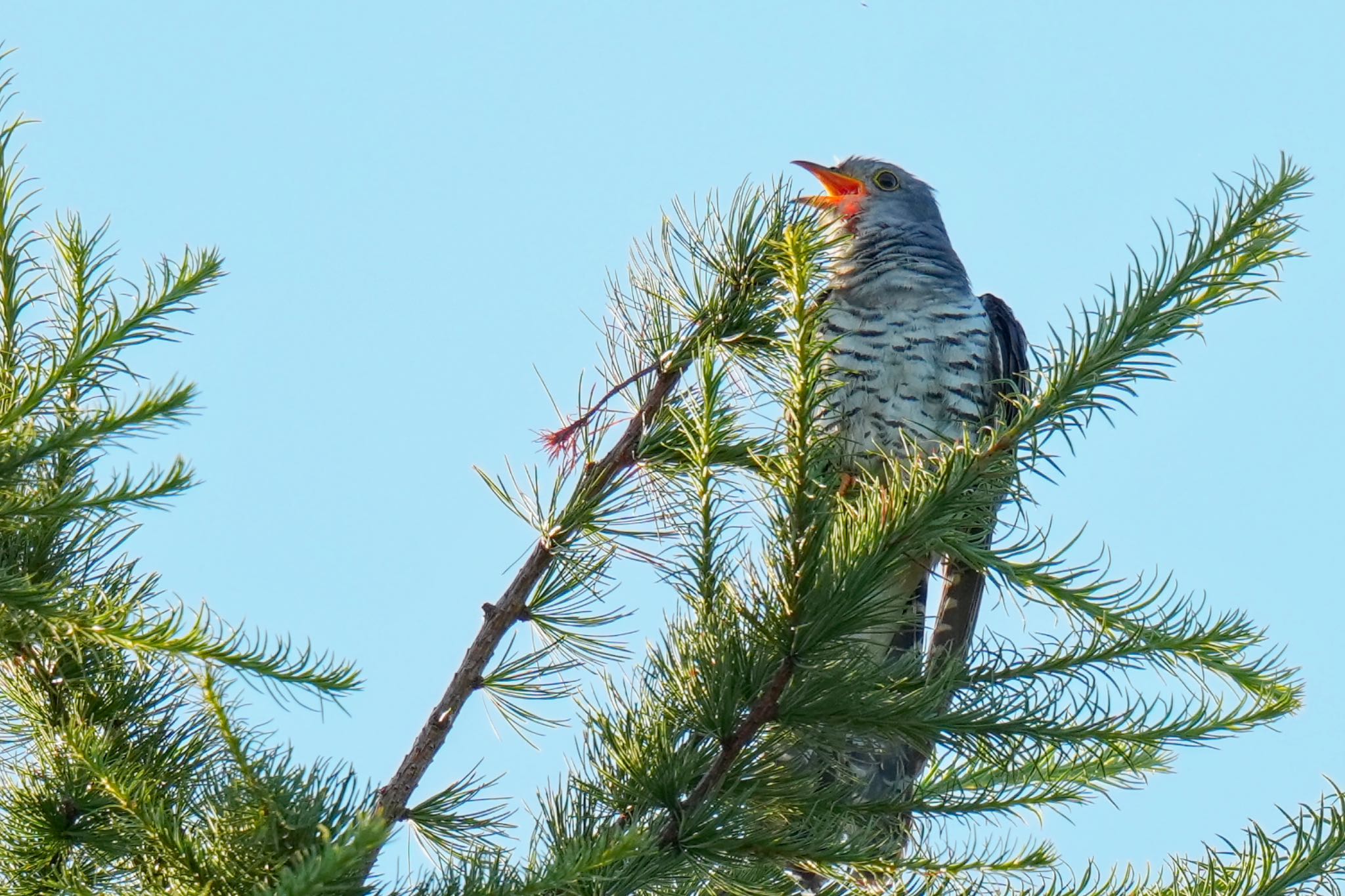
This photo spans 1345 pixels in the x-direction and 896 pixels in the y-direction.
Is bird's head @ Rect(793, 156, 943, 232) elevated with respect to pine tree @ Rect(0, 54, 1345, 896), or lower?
elevated

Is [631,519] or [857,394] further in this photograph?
[857,394]

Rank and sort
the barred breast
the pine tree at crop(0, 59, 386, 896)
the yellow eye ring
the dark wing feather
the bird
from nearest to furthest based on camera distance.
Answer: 1. the pine tree at crop(0, 59, 386, 896)
2. the bird
3. the barred breast
4. the dark wing feather
5. the yellow eye ring

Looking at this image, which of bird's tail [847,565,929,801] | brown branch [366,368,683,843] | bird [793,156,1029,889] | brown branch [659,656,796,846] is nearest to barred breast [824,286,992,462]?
bird [793,156,1029,889]

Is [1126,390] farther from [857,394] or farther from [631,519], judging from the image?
[857,394]

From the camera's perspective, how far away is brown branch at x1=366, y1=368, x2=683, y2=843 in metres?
1.94

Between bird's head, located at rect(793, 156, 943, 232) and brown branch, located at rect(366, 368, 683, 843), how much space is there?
184cm

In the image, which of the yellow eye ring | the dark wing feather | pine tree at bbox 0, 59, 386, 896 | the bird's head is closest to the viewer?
pine tree at bbox 0, 59, 386, 896

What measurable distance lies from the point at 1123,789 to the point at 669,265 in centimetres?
128

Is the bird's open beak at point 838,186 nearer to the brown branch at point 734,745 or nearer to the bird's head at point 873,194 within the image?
the bird's head at point 873,194

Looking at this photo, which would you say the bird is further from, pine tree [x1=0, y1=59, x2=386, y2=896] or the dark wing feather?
pine tree [x1=0, y1=59, x2=386, y2=896]

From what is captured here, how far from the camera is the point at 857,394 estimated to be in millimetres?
3322

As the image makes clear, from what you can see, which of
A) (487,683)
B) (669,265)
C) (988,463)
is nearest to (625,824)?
(487,683)

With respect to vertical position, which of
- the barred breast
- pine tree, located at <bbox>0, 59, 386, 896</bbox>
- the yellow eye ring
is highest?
the yellow eye ring

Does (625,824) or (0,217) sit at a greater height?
(0,217)
